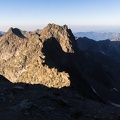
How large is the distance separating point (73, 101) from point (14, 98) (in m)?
7.48

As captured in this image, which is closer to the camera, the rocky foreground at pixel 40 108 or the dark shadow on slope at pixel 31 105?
the dark shadow on slope at pixel 31 105

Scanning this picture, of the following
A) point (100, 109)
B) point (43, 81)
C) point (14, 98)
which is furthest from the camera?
point (43, 81)

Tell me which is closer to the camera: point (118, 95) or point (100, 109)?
point (100, 109)

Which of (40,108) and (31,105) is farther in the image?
(40,108)

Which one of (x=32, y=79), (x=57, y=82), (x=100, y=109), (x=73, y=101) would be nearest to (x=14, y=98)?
(x=73, y=101)

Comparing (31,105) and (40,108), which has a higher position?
(31,105)

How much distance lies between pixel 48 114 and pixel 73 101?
27.3ft

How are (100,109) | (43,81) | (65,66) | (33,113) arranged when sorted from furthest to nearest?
(65,66)
(43,81)
(100,109)
(33,113)

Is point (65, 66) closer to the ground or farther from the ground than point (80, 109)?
closer to the ground

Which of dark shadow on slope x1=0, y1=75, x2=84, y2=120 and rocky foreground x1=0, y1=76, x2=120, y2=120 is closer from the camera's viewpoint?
dark shadow on slope x1=0, y1=75, x2=84, y2=120

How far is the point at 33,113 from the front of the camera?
29.3 m

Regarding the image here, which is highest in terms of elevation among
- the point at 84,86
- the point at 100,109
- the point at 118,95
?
the point at 100,109

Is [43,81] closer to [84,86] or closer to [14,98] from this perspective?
[84,86]

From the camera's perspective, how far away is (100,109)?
36.8 metres
